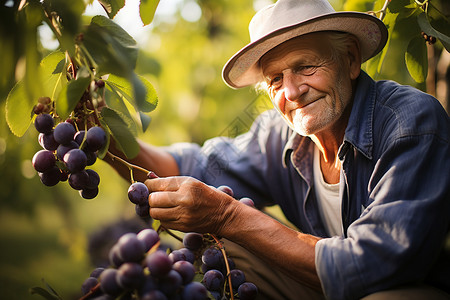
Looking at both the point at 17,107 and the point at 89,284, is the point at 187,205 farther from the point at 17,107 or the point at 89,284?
the point at 17,107

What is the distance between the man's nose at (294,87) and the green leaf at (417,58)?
18.6 inches

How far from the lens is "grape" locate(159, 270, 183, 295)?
91 centimetres

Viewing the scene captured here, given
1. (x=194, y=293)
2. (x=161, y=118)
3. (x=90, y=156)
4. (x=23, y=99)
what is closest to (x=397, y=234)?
(x=194, y=293)

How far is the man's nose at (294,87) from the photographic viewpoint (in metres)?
1.47

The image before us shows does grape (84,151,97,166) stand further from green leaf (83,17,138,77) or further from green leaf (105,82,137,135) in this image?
green leaf (83,17,138,77)

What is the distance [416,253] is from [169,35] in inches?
189

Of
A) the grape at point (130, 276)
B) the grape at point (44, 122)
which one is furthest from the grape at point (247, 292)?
the grape at point (44, 122)

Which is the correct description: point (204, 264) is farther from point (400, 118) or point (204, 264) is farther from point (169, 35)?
point (169, 35)

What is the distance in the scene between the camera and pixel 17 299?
9.65 feet

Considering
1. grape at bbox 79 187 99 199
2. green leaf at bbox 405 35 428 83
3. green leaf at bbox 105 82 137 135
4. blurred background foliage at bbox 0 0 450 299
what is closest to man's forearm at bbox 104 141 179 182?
grape at bbox 79 187 99 199

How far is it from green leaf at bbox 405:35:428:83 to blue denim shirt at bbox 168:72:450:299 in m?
0.18

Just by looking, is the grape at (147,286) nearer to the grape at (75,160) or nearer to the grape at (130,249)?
the grape at (130,249)

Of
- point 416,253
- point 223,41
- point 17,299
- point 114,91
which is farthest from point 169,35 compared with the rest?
point 416,253

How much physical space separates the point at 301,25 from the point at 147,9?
59 cm
